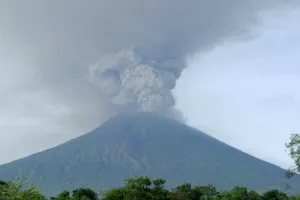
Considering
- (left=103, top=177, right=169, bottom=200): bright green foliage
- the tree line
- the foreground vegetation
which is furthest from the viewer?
the foreground vegetation

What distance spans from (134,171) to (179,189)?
133m

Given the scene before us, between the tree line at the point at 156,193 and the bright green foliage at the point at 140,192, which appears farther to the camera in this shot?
the bright green foliage at the point at 140,192

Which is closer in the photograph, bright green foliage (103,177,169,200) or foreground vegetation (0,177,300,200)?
bright green foliage (103,177,169,200)

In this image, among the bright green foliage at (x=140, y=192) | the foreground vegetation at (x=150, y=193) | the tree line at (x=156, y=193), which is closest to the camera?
the tree line at (x=156, y=193)

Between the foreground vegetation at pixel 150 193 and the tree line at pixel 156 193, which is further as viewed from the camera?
the foreground vegetation at pixel 150 193

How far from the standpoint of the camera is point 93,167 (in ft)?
622

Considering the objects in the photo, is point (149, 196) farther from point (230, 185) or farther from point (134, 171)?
point (134, 171)

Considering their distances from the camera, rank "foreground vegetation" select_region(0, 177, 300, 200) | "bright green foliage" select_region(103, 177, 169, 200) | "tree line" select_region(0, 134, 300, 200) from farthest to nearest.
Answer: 1. "foreground vegetation" select_region(0, 177, 300, 200)
2. "bright green foliage" select_region(103, 177, 169, 200)
3. "tree line" select_region(0, 134, 300, 200)

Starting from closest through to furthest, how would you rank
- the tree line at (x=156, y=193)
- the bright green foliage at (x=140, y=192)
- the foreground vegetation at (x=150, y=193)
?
the tree line at (x=156, y=193) < the bright green foliage at (x=140, y=192) < the foreground vegetation at (x=150, y=193)

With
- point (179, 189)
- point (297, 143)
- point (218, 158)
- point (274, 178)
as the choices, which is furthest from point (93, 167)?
point (297, 143)

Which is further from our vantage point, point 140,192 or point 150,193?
point 150,193

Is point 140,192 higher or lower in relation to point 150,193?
higher

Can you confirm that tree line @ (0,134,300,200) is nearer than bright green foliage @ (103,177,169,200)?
Yes

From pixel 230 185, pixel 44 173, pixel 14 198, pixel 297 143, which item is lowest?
pixel 14 198
